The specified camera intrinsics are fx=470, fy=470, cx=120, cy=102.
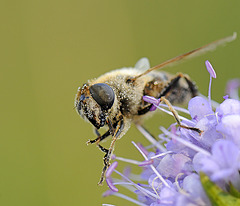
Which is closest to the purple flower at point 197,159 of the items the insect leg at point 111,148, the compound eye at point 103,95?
the insect leg at point 111,148

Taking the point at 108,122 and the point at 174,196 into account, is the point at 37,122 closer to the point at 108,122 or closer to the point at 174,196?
the point at 108,122

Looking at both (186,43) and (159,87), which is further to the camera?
(186,43)

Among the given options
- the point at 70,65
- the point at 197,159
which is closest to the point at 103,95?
the point at 197,159

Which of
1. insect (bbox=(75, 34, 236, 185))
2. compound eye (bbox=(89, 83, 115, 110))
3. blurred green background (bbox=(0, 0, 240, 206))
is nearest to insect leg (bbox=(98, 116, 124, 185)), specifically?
insect (bbox=(75, 34, 236, 185))

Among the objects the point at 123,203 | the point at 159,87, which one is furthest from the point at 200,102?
the point at 123,203

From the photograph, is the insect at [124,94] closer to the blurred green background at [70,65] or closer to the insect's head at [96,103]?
the insect's head at [96,103]

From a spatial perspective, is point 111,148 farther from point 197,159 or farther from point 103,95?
point 197,159
